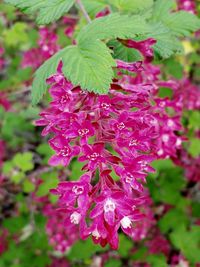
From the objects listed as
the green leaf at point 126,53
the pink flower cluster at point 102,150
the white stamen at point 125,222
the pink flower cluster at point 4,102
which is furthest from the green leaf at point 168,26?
the pink flower cluster at point 4,102

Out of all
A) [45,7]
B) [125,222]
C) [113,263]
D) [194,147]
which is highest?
[45,7]

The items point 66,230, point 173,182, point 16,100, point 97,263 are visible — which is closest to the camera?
point 66,230

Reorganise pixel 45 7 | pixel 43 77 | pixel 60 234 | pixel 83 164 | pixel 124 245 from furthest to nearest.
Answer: pixel 124 245, pixel 60 234, pixel 83 164, pixel 45 7, pixel 43 77

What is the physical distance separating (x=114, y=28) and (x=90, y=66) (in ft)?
0.58

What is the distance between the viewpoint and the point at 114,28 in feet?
5.12

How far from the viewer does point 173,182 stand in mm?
3742

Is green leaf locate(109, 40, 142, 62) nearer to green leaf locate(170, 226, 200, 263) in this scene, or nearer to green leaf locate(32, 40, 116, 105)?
green leaf locate(32, 40, 116, 105)

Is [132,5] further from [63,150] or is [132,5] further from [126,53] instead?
[63,150]

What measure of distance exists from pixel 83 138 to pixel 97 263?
2879 mm

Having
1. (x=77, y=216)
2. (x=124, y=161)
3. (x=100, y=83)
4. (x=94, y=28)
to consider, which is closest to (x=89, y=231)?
(x=77, y=216)

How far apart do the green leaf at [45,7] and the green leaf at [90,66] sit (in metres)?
0.22

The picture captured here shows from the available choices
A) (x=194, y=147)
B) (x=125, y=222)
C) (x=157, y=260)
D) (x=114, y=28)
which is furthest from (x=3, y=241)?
(x=114, y=28)

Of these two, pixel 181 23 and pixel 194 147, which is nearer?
pixel 181 23

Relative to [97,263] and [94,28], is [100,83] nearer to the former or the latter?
[94,28]
